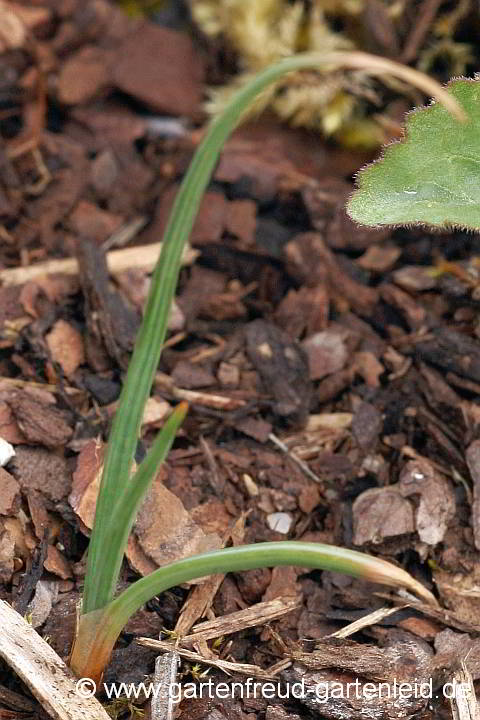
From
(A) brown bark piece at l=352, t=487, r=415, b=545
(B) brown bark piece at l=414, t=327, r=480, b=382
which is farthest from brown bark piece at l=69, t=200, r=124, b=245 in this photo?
(A) brown bark piece at l=352, t=487, r=415, b=545

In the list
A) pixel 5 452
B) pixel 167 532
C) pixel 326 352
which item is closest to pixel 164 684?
pixel 167 532

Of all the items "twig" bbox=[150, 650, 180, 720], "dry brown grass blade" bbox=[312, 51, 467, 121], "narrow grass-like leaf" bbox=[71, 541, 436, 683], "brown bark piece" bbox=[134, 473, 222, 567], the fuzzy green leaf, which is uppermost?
"dry brown grass blade" bbox=[312, 51, 467, 121]

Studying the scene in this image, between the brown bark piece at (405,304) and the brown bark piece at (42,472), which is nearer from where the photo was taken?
the brown bark piece at (42,472)

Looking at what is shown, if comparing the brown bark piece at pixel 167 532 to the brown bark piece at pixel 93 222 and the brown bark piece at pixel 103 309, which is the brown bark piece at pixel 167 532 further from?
the brown bark piece at pixel 93 222

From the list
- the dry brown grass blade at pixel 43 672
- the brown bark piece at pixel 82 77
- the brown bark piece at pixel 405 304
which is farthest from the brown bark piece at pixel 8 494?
the brown bark piece at pixel 82 77

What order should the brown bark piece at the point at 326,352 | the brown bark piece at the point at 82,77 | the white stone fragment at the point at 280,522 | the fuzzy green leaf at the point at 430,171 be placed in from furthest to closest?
the brown bark piece at the point at 82,77 → the brown bark piece at the point at 326,352 → the white stone fragment at the point at 280,522 → the fuzzy green leaf at the point at 430,171

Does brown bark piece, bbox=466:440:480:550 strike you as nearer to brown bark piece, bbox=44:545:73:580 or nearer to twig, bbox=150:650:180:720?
twig, bbox=150:650:180:720
